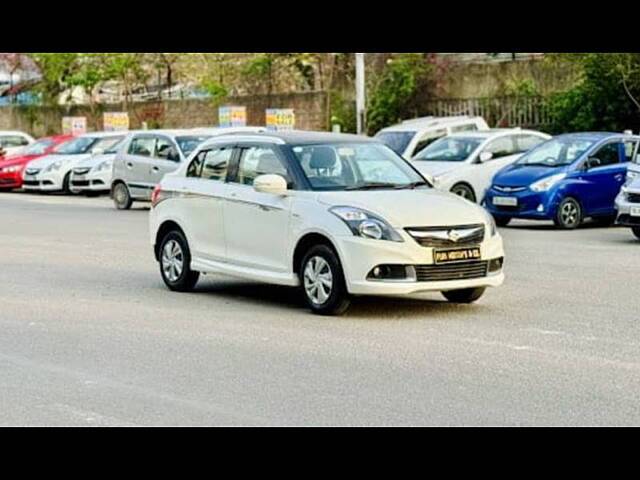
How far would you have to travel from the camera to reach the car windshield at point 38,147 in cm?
3718

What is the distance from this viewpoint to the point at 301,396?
859 centimetres

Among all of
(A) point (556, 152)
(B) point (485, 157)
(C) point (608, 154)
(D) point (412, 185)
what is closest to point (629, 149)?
(C) point (608, 154)

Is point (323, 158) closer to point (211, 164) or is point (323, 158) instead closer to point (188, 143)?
point (211, 164)

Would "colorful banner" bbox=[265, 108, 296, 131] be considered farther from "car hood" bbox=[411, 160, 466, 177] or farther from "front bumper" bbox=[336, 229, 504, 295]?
"front bumper" bbox=[336, 229, 504, 295]

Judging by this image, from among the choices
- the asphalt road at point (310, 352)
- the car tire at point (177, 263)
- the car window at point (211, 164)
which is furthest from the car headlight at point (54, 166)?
the car window at point (211, 164)

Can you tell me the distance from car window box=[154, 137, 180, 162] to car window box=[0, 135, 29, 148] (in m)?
15.1

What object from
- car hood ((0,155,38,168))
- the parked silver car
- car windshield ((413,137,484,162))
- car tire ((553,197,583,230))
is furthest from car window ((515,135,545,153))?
car hood ((0,155,38,168))

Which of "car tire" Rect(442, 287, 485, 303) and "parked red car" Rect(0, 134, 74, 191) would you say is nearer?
"car tire" Rect(442, 287, 485, 303)

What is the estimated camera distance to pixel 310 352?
10289mm

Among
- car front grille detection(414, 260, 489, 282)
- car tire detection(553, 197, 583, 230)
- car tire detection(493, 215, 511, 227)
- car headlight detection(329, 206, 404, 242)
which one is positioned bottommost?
car tire detection(493, 215, 511, 227)

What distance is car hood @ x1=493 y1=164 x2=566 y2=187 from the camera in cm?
2188

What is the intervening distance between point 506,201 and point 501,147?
3269 mm

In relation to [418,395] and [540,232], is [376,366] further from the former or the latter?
[540,232]

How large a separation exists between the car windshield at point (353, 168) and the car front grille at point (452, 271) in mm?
1161
